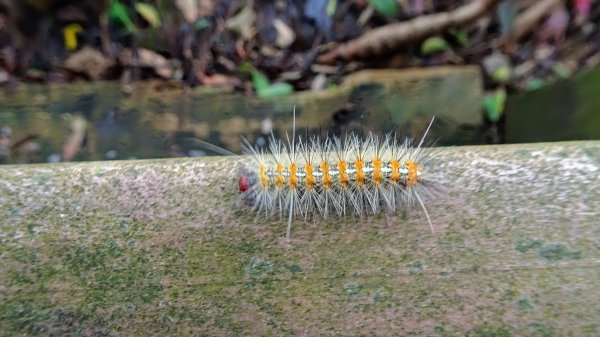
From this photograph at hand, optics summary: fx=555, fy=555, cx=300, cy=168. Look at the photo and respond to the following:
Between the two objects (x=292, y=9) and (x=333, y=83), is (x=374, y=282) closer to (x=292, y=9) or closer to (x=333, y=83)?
(x=333, y=83)

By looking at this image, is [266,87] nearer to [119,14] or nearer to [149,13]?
[149,13]

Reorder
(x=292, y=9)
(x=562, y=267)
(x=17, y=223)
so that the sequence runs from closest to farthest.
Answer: (x=562, y=267) < (x=17, y=223) < (x=292, y=9)

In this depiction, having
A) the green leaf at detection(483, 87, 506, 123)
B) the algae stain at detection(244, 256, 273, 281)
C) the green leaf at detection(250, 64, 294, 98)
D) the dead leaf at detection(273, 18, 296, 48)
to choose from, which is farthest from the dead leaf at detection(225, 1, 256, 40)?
the algae stain at detection(244, 256, 273, 281)

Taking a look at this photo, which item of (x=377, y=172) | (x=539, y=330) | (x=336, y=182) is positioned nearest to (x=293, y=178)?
(x=336, y=182)

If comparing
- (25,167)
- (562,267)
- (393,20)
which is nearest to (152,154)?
(25,167)

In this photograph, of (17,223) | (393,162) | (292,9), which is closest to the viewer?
(17,223)

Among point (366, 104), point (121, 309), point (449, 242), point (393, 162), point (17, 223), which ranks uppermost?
point (366, 104)

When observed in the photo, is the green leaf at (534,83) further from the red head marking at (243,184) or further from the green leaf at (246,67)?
the red head marking at (243,184)

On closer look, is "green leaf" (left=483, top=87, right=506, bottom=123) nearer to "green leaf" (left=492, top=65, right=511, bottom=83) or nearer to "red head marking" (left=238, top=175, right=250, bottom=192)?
"green leaf" (left=492, top=65, right=511, bottom=83)
